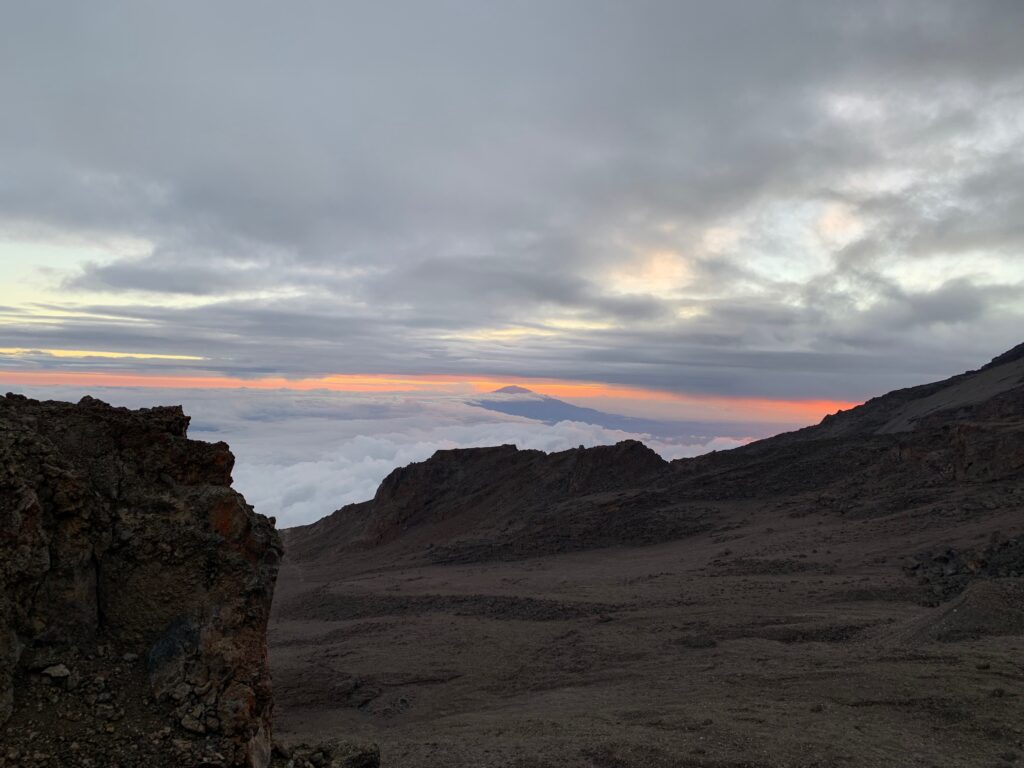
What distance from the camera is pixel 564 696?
13.6 m

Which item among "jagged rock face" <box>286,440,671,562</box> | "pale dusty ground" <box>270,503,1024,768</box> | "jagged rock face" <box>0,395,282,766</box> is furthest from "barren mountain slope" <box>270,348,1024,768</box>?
"jagged rock face" <box>0,395,282,766</box>

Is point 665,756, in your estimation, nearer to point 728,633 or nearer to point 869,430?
point 728,633

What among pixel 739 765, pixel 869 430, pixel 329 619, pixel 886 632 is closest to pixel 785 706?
pixel 739 765

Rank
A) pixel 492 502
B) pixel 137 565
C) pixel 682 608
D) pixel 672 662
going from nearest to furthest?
1. pixel 137 565
2. pixel 672 662
3. pixel 682 608
4. pixel 492 502

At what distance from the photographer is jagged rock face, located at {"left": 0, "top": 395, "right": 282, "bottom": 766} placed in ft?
19.1

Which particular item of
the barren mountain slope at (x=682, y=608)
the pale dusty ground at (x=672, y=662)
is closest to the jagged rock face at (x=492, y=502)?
the barren mountain slope at (x=682, y=608)

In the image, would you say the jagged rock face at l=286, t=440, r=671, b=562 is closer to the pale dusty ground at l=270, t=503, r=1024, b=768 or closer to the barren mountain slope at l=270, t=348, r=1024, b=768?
the barren mountain slope at l=270, t=348, r=1024, b=768

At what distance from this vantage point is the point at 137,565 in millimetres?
6469

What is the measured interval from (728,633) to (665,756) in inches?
341

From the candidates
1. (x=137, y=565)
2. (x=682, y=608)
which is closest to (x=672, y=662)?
(x=682, y=608)

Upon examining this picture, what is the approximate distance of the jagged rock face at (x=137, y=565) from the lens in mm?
5828

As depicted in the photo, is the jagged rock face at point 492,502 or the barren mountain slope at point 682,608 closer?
the barren mountain slope at point 682,608

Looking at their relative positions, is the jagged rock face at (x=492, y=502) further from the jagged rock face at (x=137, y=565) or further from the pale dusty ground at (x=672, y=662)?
the jagged rock face at (x=137, y=565)

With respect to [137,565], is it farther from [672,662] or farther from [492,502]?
[492,502]
